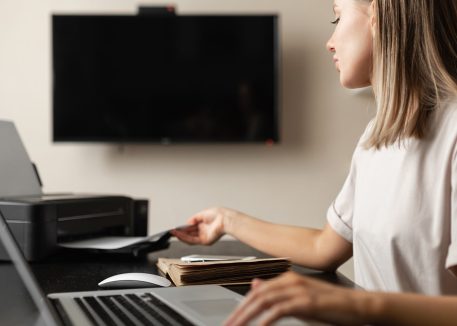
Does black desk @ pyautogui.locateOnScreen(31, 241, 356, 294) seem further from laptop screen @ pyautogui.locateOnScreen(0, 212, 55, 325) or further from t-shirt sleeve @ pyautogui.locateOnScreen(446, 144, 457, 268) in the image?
t-shirt sleeve @ pyautogui.locateOnScreen(446, 144, 457, 268)

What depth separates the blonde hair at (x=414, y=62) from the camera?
44.3 inches

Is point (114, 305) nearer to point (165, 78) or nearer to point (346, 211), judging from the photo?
point (346, 211)

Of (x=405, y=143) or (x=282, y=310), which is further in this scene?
(x=405, y=143)

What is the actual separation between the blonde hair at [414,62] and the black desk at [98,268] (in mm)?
300

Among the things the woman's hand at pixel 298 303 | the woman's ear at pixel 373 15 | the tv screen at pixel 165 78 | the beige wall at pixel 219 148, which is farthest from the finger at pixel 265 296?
the beige wall at pixel 219 148

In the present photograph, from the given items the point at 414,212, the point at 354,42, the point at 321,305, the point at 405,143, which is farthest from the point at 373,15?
the point at 321,305

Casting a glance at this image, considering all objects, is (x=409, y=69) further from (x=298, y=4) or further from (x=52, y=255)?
(x=298, y=4)

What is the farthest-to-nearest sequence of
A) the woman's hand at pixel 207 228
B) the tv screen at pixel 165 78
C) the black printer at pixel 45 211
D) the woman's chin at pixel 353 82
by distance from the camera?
the tv screen at pixel 165 78
the woman's hand at pixel 207 228
the black printer at pixel 45 211
the woman's chin at pixel 353 82

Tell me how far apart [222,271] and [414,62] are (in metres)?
0.48

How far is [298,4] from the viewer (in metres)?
3.36

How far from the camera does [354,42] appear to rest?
127 centimetres

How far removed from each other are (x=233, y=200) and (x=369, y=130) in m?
2.12

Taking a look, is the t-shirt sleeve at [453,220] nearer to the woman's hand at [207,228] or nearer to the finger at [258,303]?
the finger at [258,303]

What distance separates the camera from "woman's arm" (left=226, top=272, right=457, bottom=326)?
59cm
